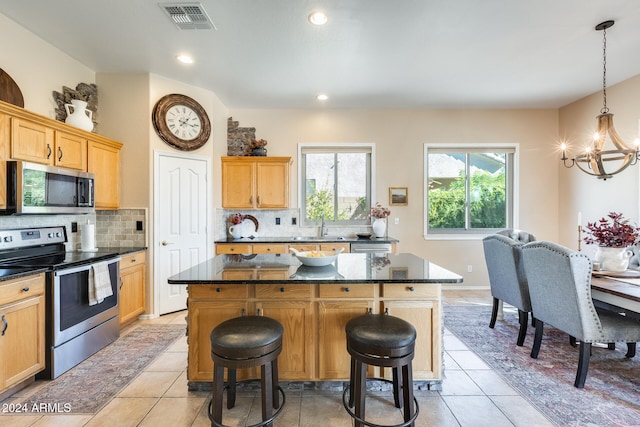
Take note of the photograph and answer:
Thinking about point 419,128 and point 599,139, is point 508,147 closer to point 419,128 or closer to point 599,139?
point 419,128

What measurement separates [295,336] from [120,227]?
2.80 m

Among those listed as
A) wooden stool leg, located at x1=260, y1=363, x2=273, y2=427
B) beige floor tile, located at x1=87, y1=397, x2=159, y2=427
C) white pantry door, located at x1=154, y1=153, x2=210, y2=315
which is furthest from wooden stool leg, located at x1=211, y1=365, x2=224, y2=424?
white pantry door, located at x1=154, y1=153, x2=210, y2=315

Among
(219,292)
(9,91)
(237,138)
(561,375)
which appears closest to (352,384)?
(219,292)

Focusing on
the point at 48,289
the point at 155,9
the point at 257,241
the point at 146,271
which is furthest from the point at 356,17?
the point at 146,271

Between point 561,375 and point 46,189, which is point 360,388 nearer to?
point 561,375

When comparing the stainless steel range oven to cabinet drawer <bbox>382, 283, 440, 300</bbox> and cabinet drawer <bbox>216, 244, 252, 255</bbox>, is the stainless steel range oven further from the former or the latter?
cabinet drawer <bbox>382, 283, 440, 300</bbox>

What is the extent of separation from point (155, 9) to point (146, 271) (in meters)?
2.72

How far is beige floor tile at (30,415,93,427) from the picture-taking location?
177 centimetres

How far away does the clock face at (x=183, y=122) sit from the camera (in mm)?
3697

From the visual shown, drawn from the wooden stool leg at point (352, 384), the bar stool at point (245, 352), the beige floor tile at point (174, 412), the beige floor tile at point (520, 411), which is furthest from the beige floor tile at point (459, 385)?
the beige floor tile at point (174, 412)

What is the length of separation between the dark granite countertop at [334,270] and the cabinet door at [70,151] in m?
1.83

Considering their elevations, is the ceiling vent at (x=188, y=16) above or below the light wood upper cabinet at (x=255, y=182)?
above

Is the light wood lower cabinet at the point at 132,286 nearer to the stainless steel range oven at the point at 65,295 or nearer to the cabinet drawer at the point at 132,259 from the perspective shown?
the cabinet drawer at the point at 132,259

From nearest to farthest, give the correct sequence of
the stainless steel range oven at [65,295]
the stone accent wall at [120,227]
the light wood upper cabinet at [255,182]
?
the stainless steel range oven at [65,295] → the stone accent wall at [120,227] → the light wood upper cabinet at [255,182]
